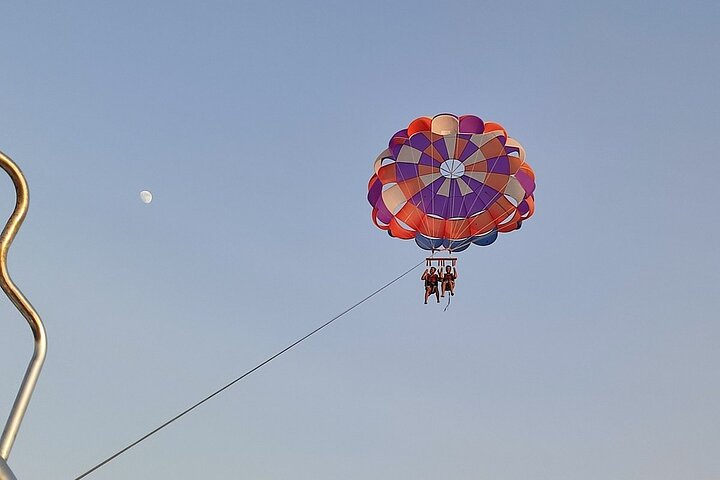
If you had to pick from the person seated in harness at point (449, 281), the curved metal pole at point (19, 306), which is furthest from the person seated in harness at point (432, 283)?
the curved metal pole at point (19, 306)

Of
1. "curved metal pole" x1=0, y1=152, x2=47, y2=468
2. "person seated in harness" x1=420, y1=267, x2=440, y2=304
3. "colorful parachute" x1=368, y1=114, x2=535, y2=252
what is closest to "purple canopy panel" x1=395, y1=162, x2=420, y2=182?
"colorful parachute" x1=368, y1=114, x2=535, y2=252

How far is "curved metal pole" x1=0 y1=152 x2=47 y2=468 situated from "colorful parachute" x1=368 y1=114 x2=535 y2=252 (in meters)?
15.0

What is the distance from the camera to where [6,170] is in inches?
60.7

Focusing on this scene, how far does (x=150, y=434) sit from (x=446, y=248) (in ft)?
47.3

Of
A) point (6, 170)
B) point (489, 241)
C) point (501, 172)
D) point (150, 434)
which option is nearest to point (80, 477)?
point (6, 170)

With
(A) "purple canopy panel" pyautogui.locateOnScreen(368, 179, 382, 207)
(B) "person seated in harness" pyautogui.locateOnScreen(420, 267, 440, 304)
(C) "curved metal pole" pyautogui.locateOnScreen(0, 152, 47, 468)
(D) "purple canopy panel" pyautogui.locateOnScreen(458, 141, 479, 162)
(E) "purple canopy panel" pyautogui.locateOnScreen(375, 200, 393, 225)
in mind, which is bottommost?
(C) "curved metal pole" pyautogui.locateOnScreen(0, 152, 47, 468)

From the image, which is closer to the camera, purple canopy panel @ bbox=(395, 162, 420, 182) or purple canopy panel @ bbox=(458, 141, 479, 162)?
purple canopy panel @ bbox=(458, 141, 479, 162)

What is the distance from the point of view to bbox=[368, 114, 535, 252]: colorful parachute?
53.8ft

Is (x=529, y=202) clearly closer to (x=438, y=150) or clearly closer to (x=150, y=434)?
(x=438, y=150)

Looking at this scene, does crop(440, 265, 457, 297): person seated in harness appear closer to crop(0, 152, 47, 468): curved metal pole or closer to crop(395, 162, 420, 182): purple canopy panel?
crop(395, 162, 420, 182): purple canopy panel

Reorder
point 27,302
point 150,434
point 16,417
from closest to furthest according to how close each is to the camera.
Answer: point 16,417
point 27,302
point 150,434

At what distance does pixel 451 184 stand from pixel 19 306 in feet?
52.8

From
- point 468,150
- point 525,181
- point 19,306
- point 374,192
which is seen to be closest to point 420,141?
point 468,150

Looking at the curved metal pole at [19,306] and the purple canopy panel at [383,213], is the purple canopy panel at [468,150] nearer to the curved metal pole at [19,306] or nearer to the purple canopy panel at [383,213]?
the purple canopy panel at [383,213]
